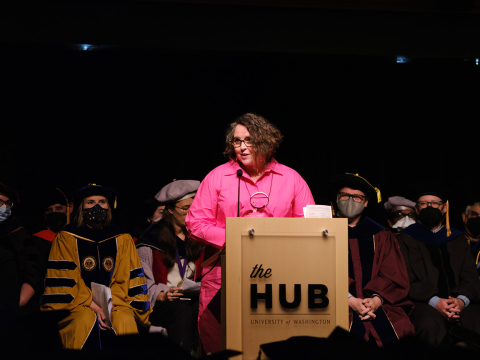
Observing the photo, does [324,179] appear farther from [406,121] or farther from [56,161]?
[56,161]

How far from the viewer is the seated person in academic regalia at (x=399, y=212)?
5.71 meters

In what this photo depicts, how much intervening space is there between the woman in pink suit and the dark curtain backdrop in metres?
2.76

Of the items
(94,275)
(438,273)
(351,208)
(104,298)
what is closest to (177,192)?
(94,275)

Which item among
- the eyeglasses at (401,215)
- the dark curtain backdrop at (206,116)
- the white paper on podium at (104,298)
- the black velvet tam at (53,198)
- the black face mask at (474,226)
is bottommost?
the white paper on podium at (104,298)

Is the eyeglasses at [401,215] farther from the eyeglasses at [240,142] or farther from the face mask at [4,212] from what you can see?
the face mask at [4,212]

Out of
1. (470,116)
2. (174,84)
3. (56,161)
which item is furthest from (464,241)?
(56,161)

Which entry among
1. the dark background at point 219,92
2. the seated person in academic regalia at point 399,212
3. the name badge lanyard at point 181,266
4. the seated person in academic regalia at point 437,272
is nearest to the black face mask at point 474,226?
the seated person in academic regalia at point 399,212

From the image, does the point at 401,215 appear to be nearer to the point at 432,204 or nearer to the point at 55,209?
the point at 432,204

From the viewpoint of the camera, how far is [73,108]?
5.58 metres

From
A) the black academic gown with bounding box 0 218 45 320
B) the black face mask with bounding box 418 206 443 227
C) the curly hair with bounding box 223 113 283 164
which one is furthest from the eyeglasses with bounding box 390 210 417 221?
the black academic gown with bounding box 0 218 45 320

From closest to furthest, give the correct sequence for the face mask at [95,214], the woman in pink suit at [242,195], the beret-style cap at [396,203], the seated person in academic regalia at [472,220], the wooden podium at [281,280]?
the wooden podium at [281,280], the woman in pink suit at [242,195], the face mask at [95,214], the seated person in academic regalia at [472,220], the beret-style cap at [396,203]

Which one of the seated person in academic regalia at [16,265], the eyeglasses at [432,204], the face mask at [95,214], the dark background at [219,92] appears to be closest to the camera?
the seated person in academic regalia at [16,265]

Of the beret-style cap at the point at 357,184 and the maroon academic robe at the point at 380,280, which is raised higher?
the beret-style cap at the point at 357,184

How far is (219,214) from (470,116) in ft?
15.2
